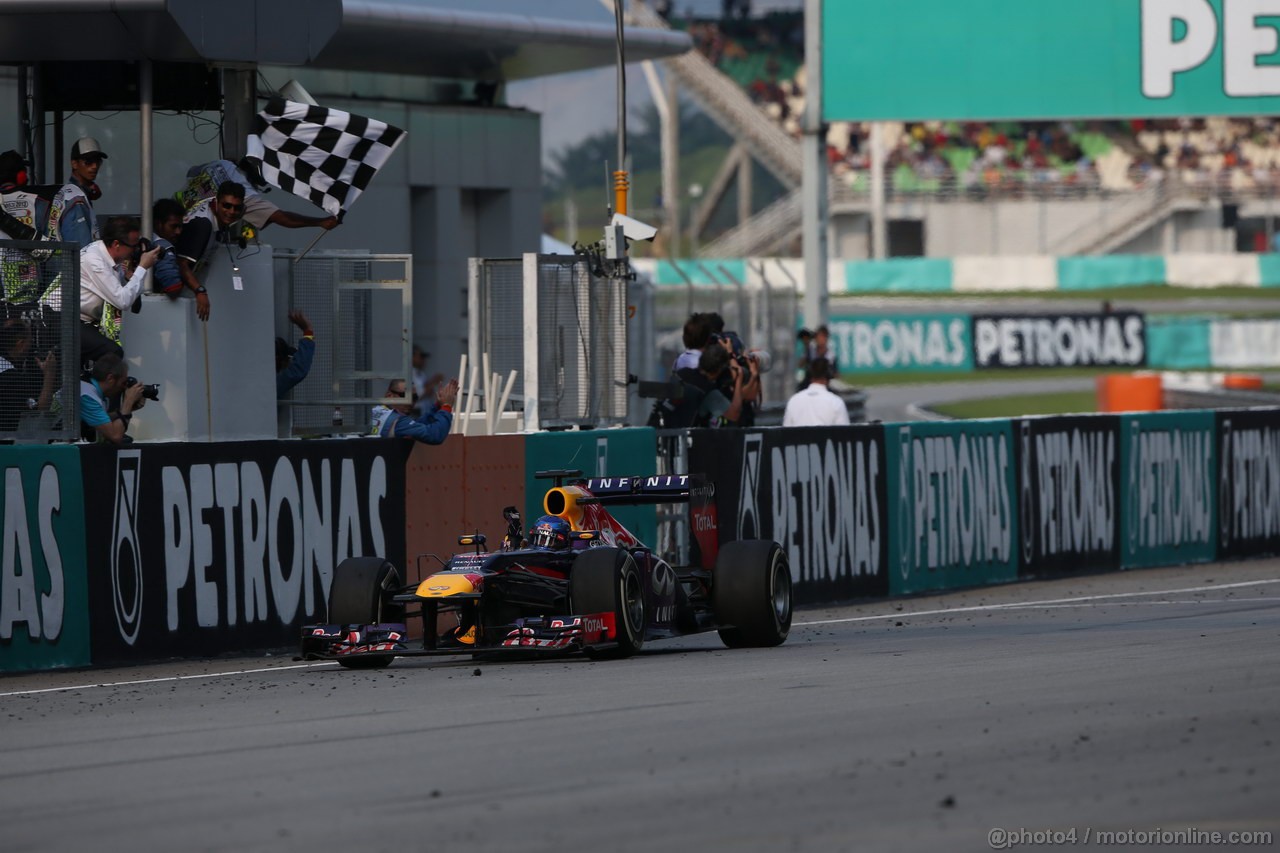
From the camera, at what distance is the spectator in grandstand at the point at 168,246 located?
499 inches

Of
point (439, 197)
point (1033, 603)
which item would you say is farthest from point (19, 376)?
point (439, 197)

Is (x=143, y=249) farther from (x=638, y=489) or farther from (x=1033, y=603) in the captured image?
(x=1033, y=603)

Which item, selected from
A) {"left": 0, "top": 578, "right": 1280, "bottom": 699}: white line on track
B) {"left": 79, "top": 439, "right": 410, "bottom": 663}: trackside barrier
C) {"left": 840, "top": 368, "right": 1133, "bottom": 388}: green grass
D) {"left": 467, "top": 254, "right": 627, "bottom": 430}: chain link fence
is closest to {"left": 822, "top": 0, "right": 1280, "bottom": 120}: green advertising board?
{"left": 840, "top": 368, "right": 1133, "bottom": 388}: green grass

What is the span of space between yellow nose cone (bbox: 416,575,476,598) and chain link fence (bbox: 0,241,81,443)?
227 cm

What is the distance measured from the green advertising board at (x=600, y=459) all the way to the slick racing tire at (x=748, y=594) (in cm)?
262

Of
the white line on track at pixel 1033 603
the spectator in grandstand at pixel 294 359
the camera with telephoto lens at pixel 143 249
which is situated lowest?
the white line on track at pixel 1033 603

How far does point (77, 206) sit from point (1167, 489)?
412 inches

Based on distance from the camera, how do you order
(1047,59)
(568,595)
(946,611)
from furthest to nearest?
(1047,59)
(946,611)
(568,595)

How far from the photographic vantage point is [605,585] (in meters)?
10.1

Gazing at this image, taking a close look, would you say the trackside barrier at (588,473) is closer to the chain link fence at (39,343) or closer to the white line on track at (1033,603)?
the chain link fence at (39,343)

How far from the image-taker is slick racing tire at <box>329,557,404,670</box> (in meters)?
10.4

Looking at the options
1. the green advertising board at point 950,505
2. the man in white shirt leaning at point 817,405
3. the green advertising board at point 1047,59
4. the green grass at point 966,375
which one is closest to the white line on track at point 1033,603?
the green advertising board at point 950,505

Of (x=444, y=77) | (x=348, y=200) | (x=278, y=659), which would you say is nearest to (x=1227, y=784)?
(x=278, y=659)

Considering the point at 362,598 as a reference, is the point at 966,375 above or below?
above
